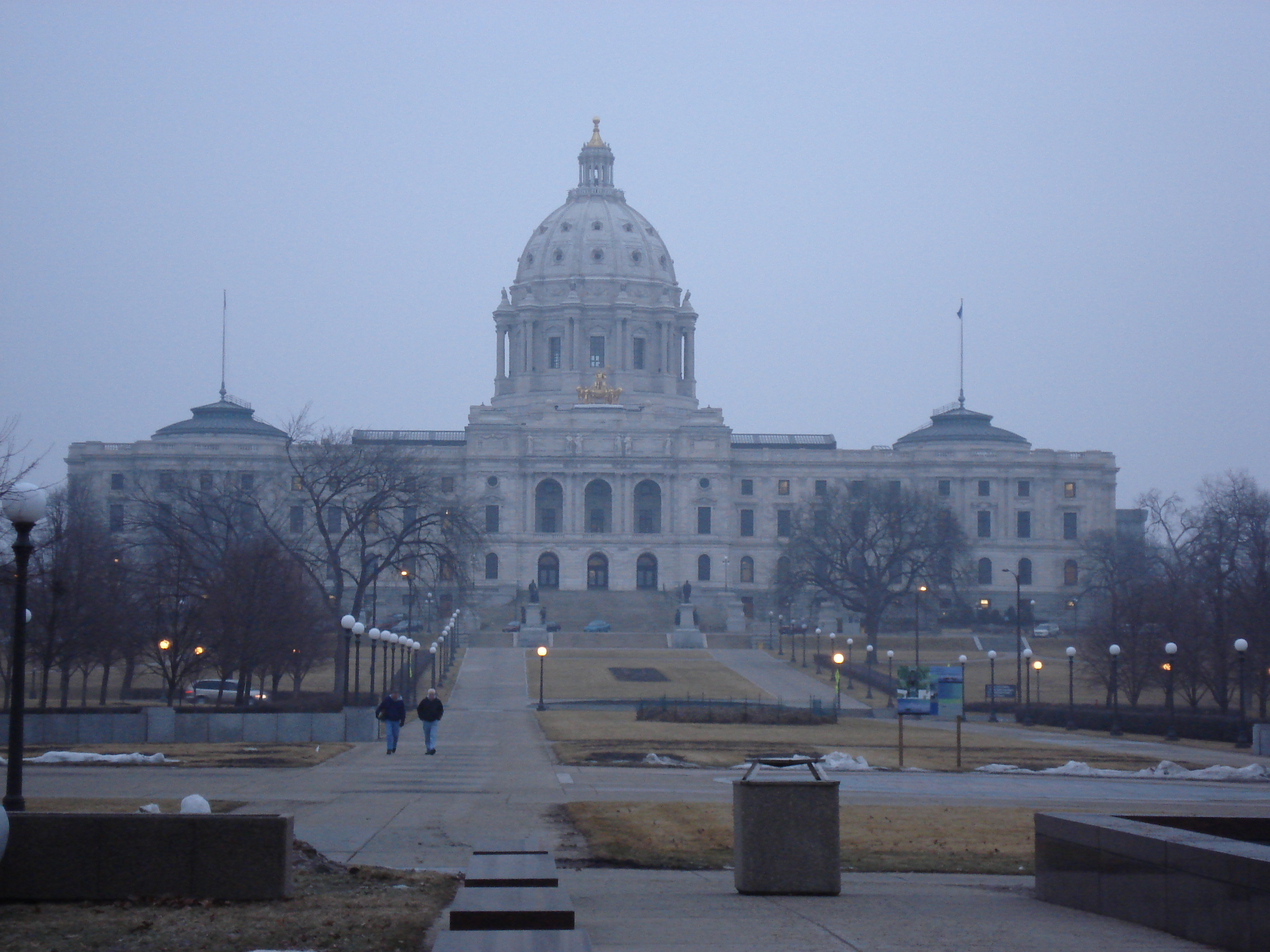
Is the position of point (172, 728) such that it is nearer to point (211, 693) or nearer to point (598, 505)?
point (211, 693)

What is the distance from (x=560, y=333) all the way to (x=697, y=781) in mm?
127147

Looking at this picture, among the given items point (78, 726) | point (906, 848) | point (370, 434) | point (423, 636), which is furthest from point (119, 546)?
point (370, 434)

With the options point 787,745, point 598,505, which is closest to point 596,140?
point 598,505

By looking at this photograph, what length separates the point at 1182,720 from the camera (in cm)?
4956

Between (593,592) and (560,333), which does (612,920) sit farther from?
(560,333)

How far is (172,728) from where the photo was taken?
38.1 m

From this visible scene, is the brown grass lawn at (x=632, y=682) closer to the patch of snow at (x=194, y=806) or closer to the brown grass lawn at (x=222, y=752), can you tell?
the brown grass lawn at (x=222, y=752)

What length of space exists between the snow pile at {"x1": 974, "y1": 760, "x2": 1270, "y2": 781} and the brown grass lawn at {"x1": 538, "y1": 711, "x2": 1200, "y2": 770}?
78 cm

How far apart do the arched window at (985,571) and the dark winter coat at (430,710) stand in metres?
110

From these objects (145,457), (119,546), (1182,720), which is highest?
(145,457)

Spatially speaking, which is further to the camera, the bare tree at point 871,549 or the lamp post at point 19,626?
the bare tree at point 871,549

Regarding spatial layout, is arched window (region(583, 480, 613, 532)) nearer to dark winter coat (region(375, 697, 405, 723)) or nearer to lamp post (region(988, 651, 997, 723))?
lamp post (region(988, 651, 997, 723))

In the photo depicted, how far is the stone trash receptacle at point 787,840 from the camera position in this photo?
47.3 ft

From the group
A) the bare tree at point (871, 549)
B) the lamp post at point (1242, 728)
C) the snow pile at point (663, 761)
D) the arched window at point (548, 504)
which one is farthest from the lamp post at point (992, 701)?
the arched window at point (548, 504)
